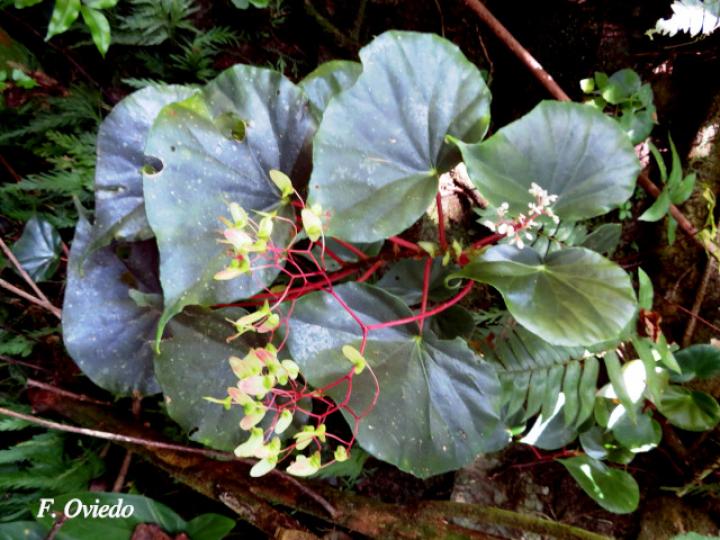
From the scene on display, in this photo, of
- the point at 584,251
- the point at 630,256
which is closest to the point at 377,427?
the point at 584,251

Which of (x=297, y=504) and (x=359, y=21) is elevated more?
(x=359, y=21)

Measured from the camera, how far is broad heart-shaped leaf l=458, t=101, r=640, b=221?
3.35 feet

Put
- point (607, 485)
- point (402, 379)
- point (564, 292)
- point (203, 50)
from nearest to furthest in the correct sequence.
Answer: point (564, 292) < point (402, 379) < point (607, 485) < point (203, 50)

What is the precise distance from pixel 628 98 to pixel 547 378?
2.76 ft

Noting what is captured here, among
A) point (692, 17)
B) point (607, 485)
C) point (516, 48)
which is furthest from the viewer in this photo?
point (516, 48)

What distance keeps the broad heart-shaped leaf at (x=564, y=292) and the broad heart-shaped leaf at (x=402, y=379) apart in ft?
0.63

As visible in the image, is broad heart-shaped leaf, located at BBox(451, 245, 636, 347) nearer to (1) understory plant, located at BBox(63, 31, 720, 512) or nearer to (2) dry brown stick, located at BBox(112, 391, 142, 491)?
(1) understory plant, located at BBox(63, 31, 720, 512)

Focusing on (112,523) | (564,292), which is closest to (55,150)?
(112,523)

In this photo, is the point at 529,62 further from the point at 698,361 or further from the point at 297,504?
the point at 297,504

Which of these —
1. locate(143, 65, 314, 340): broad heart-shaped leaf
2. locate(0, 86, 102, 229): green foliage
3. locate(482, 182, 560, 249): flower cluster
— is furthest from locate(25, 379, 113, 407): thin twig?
locate(482, 182, 560, 249): flower cluster

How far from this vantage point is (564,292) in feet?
3.22

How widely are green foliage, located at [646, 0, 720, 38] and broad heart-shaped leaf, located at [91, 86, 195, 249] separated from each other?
1082mm

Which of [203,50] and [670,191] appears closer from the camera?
[670,191]

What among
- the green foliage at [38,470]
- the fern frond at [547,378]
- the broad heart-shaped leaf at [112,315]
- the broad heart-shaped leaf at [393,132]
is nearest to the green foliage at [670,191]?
the fern frond at [547,378]
